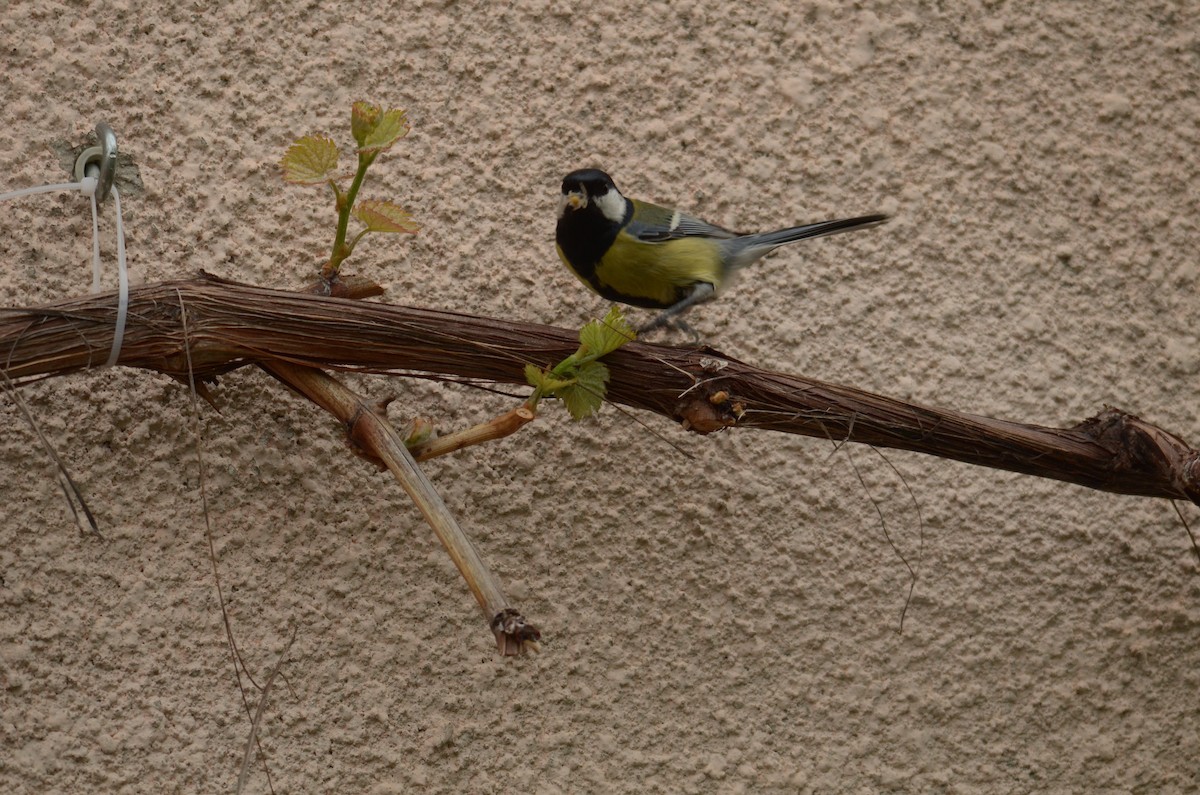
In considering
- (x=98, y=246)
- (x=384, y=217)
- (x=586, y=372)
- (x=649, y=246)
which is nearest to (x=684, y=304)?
(x=649, y=246)

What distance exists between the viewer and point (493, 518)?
1.09 meters

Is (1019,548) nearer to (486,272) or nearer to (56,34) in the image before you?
(486,272)

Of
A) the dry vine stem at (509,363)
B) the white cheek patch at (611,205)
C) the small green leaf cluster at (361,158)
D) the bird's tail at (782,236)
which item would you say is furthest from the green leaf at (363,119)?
the bird's tail at (782,236)

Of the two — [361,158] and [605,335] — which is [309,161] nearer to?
[361,158]

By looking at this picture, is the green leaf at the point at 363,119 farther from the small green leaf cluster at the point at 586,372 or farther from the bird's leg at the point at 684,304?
the bird's leg at the point at 684,304

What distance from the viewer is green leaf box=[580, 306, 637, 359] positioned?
0.89 m

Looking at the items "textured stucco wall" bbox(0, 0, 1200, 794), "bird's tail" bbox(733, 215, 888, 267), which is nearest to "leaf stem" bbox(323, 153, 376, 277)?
"textured stucco wall" bbox(0, 0, 1200, 794)

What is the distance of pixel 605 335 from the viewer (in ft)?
2.94

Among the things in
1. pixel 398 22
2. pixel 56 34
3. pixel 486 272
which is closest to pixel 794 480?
pixel 486 272

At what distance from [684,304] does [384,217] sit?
32 cm

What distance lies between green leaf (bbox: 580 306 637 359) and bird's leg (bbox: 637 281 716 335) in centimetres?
19

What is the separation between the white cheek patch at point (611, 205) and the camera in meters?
1.04

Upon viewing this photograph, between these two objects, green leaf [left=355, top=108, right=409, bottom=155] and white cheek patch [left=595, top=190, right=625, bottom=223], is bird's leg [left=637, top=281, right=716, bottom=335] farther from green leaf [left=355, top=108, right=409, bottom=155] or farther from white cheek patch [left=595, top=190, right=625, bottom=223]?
green leaf [left=355, top=108, right=409, bottom=155]

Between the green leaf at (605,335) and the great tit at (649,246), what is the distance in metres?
0.16
